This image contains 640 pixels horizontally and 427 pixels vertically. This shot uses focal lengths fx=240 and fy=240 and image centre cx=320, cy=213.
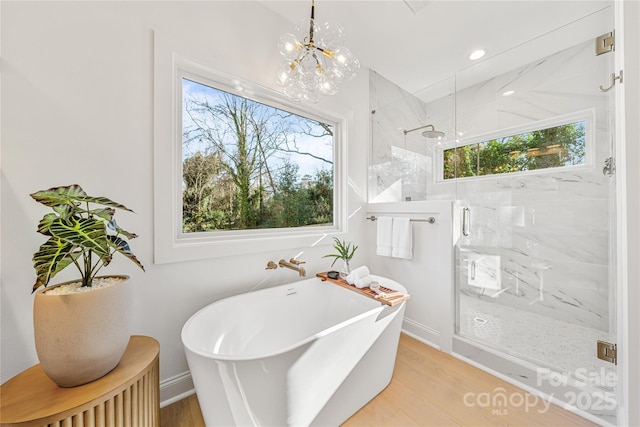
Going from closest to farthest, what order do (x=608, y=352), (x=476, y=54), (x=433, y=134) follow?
1. (x=608, y=352)
2. (x=476, y=54)
3. (x=433, y=134)

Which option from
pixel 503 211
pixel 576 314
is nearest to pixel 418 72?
pixel 503 211

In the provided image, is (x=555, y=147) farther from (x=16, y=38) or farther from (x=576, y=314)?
(x=16, y=38)

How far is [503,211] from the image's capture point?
7.22ft

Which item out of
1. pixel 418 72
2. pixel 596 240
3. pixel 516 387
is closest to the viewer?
pixel 516 387

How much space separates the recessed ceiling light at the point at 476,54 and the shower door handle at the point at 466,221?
147cm

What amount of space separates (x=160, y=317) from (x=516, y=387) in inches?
92.3

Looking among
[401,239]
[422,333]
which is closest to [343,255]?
[401,239]

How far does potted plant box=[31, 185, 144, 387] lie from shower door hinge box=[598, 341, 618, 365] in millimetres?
2504

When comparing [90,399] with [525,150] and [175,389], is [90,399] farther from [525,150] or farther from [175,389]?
[525,150]

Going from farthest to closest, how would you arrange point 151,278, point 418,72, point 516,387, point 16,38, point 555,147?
point 418,72
point 555,147
point 516,387
point 151,278
point 16,38

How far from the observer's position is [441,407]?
1.44 metres

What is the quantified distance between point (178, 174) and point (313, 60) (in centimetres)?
110

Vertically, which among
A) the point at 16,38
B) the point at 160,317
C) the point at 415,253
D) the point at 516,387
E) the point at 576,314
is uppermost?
the point at 16,38

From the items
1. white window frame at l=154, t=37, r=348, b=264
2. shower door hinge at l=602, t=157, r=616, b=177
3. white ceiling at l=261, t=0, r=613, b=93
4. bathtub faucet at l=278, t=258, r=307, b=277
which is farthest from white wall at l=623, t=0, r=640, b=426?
white window frame at l=154, t=37, r=348, b=264
